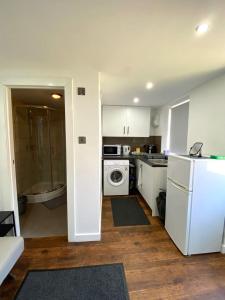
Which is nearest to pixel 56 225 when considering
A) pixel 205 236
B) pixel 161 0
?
pixel 205 236

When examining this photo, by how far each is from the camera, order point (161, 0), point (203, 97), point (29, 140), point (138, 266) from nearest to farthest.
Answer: point (161, 0) → point (138, 266) → point (203, 97) → point (29, 140)

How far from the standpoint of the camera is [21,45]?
1.37 metres

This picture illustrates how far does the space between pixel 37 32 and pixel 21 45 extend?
11.1 inches

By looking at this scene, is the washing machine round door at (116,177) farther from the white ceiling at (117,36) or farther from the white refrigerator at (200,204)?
the white ceiling at (117,36)

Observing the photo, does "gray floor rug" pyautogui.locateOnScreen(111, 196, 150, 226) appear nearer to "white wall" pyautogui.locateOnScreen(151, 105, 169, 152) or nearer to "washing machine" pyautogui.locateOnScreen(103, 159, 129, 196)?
"washing machine" pyautogui.locateOnScreen(103, 159, 129, 196)

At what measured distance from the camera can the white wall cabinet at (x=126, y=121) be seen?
3.83 metres

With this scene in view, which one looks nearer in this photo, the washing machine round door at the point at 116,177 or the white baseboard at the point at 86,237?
the white baseboard at the point at 86,237

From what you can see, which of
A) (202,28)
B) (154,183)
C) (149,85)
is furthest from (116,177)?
(202,28)

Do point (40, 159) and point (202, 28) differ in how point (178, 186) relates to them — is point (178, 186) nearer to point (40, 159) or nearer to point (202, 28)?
point (202, 28)

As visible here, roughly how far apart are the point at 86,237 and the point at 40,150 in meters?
2.79

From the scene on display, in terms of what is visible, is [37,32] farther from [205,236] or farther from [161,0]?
[205,236]

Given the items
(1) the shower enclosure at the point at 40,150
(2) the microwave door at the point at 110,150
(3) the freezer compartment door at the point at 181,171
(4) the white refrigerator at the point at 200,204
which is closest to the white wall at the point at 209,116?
(4) the white refrigerator at the point at 200,204

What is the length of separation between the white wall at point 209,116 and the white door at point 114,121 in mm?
1670

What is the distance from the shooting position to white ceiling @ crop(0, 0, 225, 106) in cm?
96
